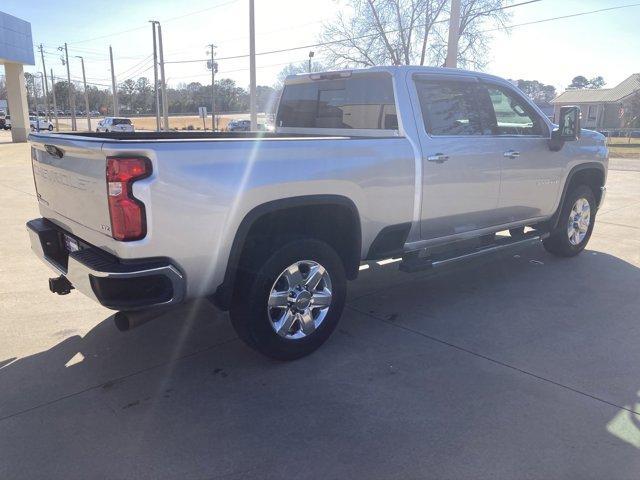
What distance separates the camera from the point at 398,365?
3.67 m

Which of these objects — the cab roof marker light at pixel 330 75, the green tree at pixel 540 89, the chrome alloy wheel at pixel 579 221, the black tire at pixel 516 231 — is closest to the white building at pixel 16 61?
the cab roof marker light at pixel 330 75

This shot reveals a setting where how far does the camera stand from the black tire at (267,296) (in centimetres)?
341

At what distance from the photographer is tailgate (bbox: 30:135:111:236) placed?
295 centimetres

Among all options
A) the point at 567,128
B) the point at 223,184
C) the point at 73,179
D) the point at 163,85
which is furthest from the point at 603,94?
the point at 73,179

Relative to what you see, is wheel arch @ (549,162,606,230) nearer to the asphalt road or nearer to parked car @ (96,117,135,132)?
the asphalt road

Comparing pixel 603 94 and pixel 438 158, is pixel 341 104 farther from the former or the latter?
pixel 603 94

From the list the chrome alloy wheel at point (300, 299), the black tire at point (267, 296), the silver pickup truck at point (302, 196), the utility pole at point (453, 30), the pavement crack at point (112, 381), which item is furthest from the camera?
the utility pole at point (453, 30)

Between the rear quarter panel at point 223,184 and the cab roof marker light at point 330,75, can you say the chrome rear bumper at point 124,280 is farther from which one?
the cab roof marker light at point 330,75

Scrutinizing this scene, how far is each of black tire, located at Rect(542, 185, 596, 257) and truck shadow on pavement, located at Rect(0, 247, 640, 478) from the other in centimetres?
130

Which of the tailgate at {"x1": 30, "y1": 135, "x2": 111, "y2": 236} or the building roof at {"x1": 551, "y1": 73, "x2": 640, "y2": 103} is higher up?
the building roof at {"x1": 551, "y1": 73, "x2": 640, "y2": 103}

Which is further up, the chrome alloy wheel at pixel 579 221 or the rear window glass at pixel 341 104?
the rear window glass at pixel 341 104

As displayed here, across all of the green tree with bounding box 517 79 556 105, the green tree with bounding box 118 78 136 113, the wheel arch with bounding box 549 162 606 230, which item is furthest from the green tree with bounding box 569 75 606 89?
the wheel arch with bounding box 549 162 606 230

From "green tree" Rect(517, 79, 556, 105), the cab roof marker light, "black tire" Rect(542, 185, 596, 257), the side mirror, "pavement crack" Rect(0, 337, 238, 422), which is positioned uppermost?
"green tree" Rect(517, 79, 556, 105)

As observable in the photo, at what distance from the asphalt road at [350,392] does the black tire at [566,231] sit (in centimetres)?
110
